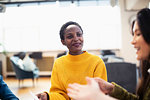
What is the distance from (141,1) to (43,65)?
15.8ft

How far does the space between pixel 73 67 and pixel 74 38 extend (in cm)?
21

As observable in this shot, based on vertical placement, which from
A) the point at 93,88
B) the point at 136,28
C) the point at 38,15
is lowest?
the point at 93,88

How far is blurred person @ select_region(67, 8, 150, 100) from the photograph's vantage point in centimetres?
53

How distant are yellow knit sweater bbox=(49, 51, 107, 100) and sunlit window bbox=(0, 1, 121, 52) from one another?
616cm

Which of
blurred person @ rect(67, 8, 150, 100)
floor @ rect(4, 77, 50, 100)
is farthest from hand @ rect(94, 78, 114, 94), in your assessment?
floor @ rect(4, 77, 50, 100)

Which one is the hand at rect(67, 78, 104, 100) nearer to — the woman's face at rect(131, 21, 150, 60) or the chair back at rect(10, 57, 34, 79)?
the woman's face at rect(131, 21, 150, 60)

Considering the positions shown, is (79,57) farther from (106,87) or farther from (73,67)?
(106,87)

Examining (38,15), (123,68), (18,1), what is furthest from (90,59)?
(18,1)

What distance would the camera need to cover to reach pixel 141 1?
542cm

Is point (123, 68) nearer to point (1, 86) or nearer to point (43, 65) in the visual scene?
point (1, 86)

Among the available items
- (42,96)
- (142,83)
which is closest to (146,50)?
(142,83)

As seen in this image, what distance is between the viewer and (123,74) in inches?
111

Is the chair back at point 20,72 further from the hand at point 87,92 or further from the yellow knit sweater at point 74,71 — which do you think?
the hand at point 87,92

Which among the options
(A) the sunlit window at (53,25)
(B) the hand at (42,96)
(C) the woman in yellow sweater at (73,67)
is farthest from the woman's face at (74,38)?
(A) the sunlit window at (53,25)
